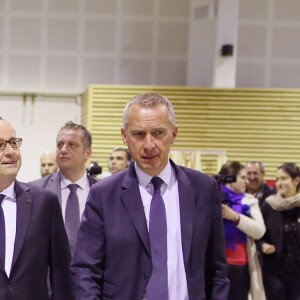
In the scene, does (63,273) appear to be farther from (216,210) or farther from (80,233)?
(216,210)

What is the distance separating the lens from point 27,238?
2.71 meters

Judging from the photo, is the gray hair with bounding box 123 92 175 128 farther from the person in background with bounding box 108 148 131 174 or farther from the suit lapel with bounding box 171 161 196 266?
the person in background with bounding box 108 148 131 174

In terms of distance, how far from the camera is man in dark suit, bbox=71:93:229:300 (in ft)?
7.93

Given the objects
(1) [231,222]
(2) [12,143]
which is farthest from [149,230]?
(1) [231,222]

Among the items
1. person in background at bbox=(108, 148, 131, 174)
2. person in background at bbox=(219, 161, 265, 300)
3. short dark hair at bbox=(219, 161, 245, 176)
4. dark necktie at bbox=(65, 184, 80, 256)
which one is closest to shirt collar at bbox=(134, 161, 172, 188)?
dark necktie at bbox=(65, 184, 80, 256)

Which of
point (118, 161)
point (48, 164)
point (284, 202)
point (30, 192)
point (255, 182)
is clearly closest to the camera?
point (30, 192)

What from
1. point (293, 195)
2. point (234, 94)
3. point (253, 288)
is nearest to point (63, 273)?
point (253, 288)

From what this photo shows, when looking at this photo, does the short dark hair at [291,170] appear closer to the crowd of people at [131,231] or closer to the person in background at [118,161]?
the person in background at [118,161]

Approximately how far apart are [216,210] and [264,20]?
8969 mm

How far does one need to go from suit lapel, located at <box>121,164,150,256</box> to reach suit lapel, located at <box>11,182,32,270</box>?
505 mm

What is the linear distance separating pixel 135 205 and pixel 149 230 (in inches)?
4.5

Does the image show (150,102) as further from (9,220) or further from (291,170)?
(291,170)

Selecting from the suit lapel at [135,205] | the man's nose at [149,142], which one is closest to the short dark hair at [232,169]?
the suit lapel at [135,205]

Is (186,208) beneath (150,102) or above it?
beneath
